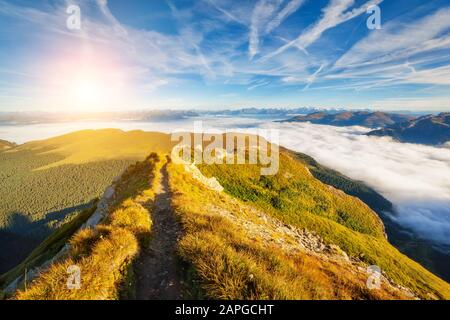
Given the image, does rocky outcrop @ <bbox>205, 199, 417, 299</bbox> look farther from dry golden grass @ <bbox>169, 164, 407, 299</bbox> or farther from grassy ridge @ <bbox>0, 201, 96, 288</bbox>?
grassy ridge @ <bbox>0, 201, 96, 288</bbox>

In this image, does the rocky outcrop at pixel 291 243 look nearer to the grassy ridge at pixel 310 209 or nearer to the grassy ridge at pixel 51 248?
the grassy ridge at pixel 51 248

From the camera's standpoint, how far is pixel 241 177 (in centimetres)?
9281

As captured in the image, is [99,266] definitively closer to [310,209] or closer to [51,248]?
[51,248]

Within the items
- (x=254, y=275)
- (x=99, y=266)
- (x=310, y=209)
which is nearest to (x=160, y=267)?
(x=99, y=266)

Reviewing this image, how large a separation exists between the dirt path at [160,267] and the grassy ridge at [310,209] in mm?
56879

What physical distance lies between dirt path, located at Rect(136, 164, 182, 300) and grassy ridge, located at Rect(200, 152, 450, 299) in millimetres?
56879

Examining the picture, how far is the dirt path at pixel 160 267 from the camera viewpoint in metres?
12.5

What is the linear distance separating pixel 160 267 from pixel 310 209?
109699 millimetres

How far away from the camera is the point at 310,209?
115 m

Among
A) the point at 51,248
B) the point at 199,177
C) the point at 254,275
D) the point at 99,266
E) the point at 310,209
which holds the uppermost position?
the point at 254,275

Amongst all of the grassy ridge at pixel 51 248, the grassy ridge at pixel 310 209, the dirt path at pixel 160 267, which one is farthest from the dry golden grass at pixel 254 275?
the grassy ridge at pixel 310 209

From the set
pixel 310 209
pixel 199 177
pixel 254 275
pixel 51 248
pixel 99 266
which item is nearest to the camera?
pixel 254 275
